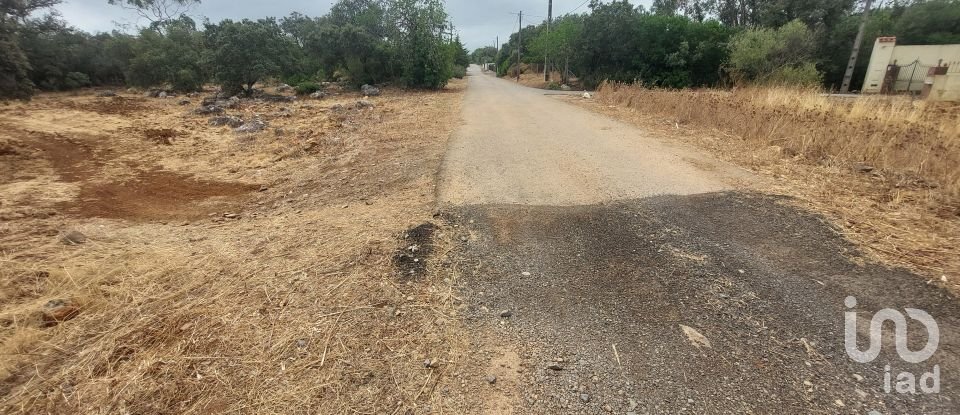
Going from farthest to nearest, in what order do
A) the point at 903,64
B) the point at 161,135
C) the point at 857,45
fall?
the point at 857,45
the point at 903,64
the point at 161,135

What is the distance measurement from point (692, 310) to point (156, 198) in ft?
23.5

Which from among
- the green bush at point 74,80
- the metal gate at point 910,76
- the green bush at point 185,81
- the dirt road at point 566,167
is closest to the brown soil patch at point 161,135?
the dirt road at point 566,167

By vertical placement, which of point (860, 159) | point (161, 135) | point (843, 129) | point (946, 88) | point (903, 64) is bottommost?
point (161, 135)

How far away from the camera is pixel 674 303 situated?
2830 mm

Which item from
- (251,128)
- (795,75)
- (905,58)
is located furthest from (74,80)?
(905,58)

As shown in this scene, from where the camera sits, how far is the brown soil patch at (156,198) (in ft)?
17.4

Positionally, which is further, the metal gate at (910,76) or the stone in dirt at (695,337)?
the metal gate at (910,76)

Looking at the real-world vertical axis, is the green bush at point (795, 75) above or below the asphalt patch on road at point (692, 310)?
above

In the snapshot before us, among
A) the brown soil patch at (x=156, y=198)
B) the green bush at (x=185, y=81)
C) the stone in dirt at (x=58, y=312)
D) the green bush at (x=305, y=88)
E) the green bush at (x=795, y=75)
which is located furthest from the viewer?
the green bush at (x=185, y=81)

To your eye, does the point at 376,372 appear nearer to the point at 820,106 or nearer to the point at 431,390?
the point at 431,390

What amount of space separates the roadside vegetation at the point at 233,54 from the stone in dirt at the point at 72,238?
20443mm

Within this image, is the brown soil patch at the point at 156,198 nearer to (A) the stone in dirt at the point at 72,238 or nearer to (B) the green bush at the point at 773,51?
(A) the stone in dirt at the point at 72,238

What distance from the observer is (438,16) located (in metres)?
23.1

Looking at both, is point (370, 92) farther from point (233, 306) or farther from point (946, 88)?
point (946, 88)
